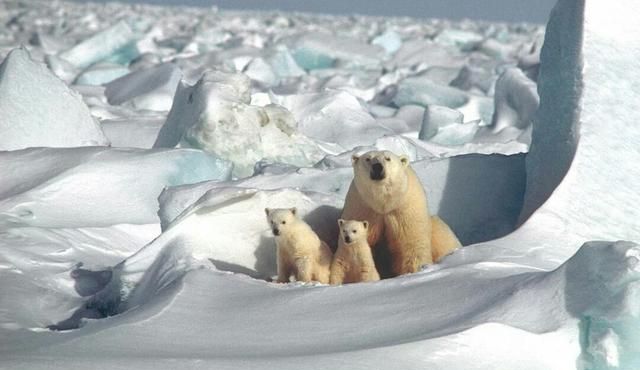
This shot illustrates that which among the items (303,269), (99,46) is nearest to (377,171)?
(303,269)

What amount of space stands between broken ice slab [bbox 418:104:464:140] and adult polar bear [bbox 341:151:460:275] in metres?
2.61

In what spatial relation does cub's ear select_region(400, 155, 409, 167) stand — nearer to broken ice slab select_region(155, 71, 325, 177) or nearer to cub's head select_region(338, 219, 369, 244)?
cub's head select_region(338, 219, 369, 244)

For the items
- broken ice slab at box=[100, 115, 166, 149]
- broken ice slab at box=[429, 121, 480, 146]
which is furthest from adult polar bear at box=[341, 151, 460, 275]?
broken ice slab at box=[429, 121, 480, 146]

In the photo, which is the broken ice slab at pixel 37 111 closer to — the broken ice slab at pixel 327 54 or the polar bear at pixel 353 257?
the polar bear at pixel 353 257

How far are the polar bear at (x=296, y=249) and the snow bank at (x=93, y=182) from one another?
0.88m

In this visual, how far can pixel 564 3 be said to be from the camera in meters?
3.47

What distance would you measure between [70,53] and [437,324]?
887 centimetres

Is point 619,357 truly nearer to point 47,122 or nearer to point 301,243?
point 301,243

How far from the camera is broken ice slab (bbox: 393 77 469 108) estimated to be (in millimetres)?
7836

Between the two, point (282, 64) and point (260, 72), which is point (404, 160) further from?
point (282, 64)

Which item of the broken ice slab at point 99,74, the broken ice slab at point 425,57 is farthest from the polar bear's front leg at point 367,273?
the broken ice slab at point 425,57

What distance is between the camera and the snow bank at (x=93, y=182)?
3.67m

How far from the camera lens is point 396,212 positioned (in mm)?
3018

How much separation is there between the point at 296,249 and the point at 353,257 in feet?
0.54
